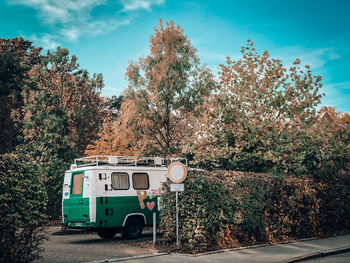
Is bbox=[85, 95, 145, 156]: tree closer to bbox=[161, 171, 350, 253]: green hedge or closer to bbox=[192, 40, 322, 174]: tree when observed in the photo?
bbox=[192, 40, 322, 174]: tree

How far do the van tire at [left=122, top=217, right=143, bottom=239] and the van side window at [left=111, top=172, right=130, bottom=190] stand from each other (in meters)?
1.27

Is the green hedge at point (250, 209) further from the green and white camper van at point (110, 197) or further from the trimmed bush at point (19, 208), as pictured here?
the trimmed bush at point (19, 208)

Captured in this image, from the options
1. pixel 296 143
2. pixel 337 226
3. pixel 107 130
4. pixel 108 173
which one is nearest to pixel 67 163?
pixel 107 130

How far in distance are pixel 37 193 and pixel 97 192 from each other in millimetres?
5542

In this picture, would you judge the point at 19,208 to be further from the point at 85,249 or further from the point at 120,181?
the point at 120,181

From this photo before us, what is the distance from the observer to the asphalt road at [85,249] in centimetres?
1075

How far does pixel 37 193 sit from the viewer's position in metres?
8.50

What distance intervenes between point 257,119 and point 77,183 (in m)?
8.29

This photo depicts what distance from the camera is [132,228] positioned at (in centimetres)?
1512

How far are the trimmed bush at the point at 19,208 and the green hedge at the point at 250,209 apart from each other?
4.54 meters

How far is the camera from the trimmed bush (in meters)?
7.91

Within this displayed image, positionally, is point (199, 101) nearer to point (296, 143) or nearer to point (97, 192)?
point (296, 143)

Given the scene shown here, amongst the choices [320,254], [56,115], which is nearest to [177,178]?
[320,254]

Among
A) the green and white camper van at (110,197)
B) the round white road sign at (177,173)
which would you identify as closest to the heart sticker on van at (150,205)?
the green and white camper van at (110,197)
